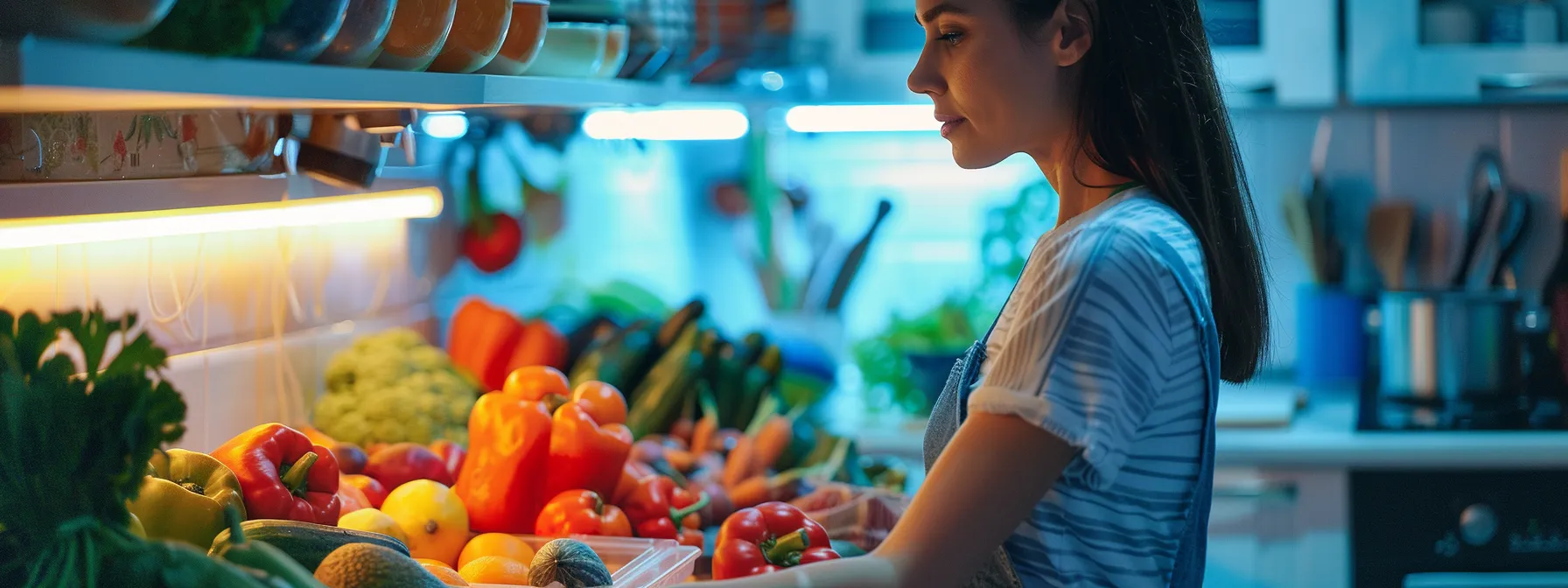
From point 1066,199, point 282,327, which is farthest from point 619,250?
point 1066,199

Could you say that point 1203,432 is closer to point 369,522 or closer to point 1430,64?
point 369,522

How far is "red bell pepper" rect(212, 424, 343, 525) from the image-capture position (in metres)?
1.12

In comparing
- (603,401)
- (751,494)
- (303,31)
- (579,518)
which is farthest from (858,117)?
(303,31)

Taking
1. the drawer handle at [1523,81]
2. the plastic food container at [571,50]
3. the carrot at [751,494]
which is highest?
the drawer handle at [1523,81]

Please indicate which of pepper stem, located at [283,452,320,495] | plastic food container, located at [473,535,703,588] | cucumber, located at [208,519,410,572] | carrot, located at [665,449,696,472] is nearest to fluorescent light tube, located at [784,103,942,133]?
carrot, located at [665,449,696,472]

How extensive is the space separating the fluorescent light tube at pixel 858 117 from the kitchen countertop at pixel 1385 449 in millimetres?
637

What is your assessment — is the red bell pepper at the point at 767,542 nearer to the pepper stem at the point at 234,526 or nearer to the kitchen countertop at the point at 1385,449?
the pepper stem at the point at 234,526

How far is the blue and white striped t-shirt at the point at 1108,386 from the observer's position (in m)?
0.90

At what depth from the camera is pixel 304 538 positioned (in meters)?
1.01

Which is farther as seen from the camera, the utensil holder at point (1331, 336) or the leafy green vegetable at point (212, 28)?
the utensil holder at point (1331, 336)

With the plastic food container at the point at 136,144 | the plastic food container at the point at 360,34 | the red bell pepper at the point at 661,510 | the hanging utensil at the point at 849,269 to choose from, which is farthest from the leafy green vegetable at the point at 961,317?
the plastic food container at the point at 360,34

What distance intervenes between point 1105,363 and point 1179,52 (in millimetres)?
281

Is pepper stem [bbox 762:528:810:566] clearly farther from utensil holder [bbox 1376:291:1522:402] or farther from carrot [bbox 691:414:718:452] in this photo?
utensil holder [bbox 1376:291:1522:402]

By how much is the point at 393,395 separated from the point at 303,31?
1.03m
